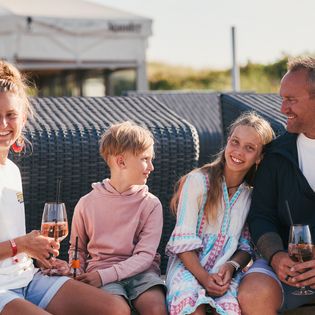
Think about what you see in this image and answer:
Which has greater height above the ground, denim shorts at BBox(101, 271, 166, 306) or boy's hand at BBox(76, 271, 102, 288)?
boy's hand at BBox(76, 271, 102, 288)

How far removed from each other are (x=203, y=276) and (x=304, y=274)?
1.34 feet

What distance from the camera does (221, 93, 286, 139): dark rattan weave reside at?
13.5 ft

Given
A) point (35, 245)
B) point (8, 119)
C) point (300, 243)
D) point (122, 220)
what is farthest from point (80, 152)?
point (300, 243)

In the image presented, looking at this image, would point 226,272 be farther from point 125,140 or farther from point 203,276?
point 125,140

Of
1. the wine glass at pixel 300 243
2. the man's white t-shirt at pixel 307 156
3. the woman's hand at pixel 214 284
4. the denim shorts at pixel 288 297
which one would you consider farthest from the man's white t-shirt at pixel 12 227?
the man's white t-shirt at pixel 307 156

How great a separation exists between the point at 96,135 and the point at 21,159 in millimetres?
374

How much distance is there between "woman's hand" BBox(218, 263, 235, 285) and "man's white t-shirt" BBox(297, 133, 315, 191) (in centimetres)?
52

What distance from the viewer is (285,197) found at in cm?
356

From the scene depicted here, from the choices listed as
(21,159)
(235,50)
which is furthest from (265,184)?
(235,50)

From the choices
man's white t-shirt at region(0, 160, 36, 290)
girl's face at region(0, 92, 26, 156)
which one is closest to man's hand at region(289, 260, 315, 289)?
man's white t-shirt at region(0, 160, 36, 290)

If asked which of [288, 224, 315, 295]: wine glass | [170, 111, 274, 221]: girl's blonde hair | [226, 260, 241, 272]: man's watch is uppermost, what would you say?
[170, 111, 274, 221]: girl's blonde hair

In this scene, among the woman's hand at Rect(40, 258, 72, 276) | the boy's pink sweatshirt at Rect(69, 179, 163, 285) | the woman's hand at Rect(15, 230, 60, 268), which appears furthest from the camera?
the boy's pink sweatshirt at Rect(69, 179, 163, 285)

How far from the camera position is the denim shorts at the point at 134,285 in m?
3.29

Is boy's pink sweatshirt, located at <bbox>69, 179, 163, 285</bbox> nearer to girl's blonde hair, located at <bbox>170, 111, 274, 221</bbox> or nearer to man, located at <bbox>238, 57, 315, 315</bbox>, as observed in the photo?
girl's blonde hair, located at <bbox>170, 111, 274, 221</bbox>
